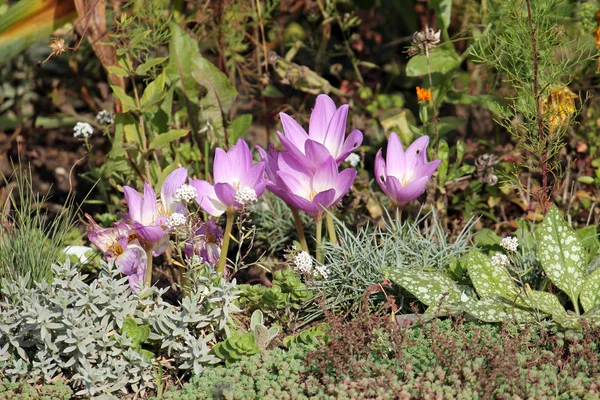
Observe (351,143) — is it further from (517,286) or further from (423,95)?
(517,286)

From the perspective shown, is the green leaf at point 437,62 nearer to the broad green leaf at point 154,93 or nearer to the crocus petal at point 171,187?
the broad green leaf at point 154,93

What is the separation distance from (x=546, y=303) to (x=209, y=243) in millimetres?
1163

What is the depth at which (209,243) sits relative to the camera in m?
2.89

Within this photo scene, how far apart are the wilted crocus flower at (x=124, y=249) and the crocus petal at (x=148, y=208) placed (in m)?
0.06

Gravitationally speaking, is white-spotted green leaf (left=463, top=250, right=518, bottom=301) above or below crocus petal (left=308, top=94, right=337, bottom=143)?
below

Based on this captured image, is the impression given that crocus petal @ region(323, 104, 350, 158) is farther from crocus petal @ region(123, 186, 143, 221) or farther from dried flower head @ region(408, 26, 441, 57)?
crocus petal @ region(123, 186, 143, 221)

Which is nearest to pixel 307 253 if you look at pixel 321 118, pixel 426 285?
pixel 426 285

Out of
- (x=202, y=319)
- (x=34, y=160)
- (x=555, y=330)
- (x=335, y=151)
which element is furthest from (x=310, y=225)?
(x=34, y=160)

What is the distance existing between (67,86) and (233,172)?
2.45m

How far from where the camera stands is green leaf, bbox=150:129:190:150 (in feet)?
10.6

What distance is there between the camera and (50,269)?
2.88 meters

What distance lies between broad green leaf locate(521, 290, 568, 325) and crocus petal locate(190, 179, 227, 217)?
1057 mm

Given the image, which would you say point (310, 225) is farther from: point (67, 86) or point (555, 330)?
point (67, 86)

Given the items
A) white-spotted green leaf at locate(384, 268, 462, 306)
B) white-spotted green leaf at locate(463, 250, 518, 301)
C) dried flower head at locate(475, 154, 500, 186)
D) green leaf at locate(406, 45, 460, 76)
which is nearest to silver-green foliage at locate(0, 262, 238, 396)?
white-spotted green leaf at locate(384, 268, 462, 306)
